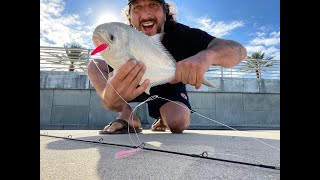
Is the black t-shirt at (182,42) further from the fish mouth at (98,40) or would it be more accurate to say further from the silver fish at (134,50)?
the fish mouth at (98,40)

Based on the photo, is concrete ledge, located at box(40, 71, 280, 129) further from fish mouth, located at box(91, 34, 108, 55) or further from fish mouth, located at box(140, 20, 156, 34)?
fish mouth, located at box(91, 34, 108, 55)

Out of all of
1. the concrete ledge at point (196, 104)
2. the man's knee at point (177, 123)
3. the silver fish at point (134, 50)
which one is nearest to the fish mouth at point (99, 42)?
the silver fish at point (134, 50)

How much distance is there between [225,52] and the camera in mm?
2705

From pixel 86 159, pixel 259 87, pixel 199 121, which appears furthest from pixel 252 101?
pixel 86 159

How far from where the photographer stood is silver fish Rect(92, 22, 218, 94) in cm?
165

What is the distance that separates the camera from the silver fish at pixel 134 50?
165 centimetres

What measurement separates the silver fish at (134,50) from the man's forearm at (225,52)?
1.99 feet

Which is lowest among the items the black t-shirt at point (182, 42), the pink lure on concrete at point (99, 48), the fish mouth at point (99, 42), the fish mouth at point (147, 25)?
the pink lure on concrete at point (99, 48)

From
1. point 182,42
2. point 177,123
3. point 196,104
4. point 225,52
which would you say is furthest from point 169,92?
point 196,104

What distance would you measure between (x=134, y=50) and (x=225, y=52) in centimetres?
123
